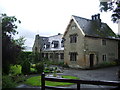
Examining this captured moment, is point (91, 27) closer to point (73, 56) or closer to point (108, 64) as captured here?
point (73, 56)

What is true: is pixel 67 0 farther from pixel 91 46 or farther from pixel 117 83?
pixel 91 46

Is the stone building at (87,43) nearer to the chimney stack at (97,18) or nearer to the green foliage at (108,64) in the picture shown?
the chimney stack at (97,18)

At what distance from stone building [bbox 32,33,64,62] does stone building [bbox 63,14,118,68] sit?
3947 millimetres

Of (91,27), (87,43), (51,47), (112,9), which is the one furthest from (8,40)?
(51,47)

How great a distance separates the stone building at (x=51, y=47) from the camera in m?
25.2

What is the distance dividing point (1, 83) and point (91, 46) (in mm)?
14903

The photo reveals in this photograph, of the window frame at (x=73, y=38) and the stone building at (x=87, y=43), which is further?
the window frame at (x=73, y=38)

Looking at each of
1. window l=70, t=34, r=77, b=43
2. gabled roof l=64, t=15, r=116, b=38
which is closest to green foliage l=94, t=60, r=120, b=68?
gabled roof l=64, t=15, r=116, b=38

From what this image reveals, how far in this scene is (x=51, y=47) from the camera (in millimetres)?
28469

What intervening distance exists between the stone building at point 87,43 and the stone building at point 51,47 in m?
3.95

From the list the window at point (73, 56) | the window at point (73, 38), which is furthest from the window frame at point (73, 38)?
the window at point (73, 56)

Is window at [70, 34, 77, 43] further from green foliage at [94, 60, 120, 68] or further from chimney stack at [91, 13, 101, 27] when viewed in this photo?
chimney stack at [91, 13, 101, 27]

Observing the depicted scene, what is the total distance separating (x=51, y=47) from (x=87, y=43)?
451 inches

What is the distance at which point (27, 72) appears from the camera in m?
13.3
